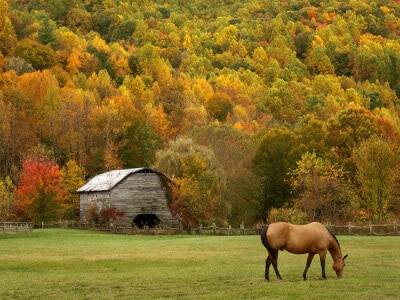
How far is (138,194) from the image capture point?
70.4 meters

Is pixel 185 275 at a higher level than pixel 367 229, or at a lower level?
lower

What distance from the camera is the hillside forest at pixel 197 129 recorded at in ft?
217

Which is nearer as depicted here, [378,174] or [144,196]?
[378,174]

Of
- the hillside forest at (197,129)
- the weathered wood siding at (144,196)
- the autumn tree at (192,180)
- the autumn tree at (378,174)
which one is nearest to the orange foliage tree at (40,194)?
the hillside forest at (197,129)

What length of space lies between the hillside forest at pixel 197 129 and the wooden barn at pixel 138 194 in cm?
165

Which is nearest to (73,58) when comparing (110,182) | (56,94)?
(56,94)

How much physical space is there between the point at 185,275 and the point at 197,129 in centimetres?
5787

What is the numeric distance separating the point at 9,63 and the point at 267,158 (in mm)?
62366

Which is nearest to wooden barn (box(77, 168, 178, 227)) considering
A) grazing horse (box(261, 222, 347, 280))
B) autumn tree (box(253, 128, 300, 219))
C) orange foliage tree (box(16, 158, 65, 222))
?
orange foliage tree (box(16, 158, 65, 222))

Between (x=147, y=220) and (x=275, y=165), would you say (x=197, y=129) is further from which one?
(x=147, y=220)

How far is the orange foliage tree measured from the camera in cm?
6825

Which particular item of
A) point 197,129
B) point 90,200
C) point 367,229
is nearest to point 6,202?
point 90,200

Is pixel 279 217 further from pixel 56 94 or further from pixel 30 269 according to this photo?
pixel 56 94

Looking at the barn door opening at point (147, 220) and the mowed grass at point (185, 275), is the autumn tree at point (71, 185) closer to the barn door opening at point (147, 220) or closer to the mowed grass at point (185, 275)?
the barn door opening at point (147, 220)
